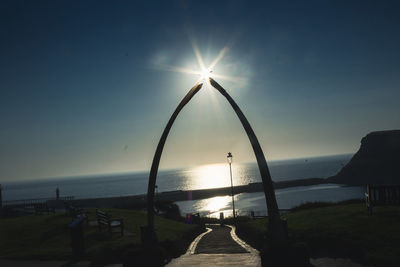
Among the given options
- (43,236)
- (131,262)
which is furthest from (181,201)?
(131,262)

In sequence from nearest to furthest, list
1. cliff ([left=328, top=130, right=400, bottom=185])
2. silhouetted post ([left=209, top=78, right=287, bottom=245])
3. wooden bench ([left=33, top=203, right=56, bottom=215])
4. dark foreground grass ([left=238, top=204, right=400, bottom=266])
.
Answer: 1. dark foreground grass ([left=238, top=204, right=400, bottom=266])
2. silhouetted post ([left=209, top=78, right=287, bottom=245])
3. wooden bench ([left=33, top=203, right=56, bottom=215])
4. cliff ([left=328, top=130, right=400, bottom=185])

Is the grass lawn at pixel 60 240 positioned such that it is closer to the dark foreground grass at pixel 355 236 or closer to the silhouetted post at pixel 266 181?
the silhouetted post at pixel 266 181

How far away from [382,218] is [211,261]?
8.22 meters

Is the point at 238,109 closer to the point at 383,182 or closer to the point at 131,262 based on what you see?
the point at 131,262

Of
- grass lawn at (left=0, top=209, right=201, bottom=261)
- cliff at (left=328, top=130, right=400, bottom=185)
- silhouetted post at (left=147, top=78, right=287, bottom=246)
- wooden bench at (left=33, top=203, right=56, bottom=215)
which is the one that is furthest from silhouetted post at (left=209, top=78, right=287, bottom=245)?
cliff at (left=328, top=130, right=400, bottom=185)

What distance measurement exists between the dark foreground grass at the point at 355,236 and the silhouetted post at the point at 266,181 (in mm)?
1410

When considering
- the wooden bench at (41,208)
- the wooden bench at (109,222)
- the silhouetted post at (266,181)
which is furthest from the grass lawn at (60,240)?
the wooden bench at (41,208)

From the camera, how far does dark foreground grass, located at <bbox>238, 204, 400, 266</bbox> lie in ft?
29.3

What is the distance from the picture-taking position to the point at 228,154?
29.5 metres

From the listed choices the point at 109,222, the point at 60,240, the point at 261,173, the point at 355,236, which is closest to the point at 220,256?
the point at 261,173

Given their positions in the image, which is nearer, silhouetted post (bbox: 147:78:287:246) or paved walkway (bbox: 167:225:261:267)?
paved walkway (bbox: 167:225:261:267)

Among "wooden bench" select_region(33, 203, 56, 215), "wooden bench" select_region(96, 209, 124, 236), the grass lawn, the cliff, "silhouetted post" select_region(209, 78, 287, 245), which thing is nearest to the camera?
"silhouetted post" select_region(209, 78, 287, 245)

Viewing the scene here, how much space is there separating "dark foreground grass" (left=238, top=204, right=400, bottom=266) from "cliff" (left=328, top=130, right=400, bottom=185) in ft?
468

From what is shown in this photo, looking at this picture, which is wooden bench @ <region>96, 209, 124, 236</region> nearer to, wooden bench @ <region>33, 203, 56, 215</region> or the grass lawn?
the grass lawn
